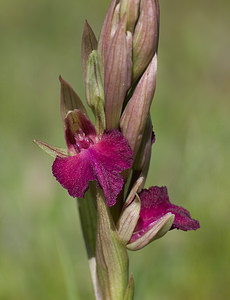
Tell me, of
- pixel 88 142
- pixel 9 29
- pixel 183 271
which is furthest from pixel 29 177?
pixel 9 29

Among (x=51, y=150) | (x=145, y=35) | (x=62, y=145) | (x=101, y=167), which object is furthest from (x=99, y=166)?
(x=62, y=145)

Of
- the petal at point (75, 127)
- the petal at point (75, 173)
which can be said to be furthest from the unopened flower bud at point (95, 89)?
the petal at point (75, 173)

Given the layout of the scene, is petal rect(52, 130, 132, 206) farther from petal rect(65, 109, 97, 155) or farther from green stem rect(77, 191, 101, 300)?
green stem rect(77, 191, 101, 300)

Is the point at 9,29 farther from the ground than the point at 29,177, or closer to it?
farther from the ground

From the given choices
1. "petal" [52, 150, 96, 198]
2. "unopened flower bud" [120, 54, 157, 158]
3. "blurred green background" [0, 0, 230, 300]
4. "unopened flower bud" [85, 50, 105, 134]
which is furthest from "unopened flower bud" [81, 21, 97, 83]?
"blurred green background" [0, 0, 230, 300]

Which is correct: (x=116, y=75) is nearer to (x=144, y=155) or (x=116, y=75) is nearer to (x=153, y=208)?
(x=144, y=155)

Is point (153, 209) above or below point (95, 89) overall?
below

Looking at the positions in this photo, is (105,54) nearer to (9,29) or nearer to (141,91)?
(141,91)
